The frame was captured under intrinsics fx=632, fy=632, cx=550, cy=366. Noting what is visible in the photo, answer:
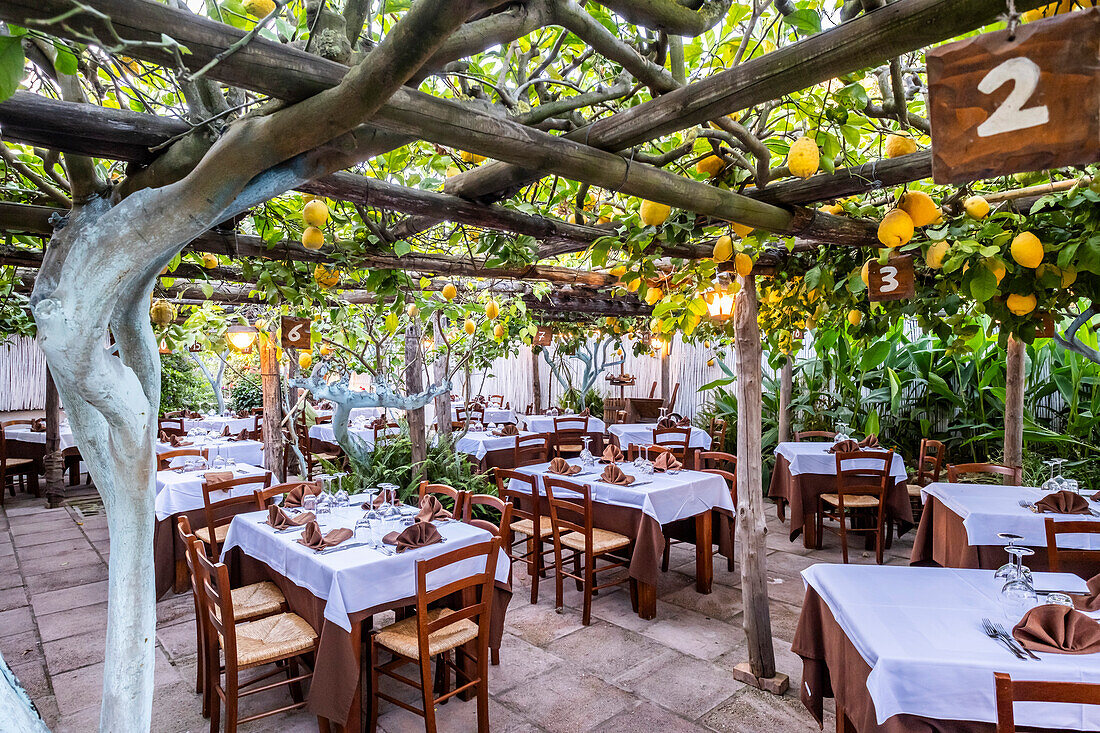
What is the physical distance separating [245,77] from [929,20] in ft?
4.23

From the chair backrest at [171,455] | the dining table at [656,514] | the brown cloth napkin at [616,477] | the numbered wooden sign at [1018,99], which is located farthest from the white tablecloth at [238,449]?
the numbered wooden sign at [1018,99]

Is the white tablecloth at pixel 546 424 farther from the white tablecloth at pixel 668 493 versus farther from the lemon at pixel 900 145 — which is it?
the lemon at pixel 900 145

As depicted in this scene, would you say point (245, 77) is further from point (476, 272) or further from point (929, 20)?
point (476, 272)

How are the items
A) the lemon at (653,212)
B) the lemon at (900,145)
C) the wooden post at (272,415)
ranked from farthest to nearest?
the wooden post at (272,415), the lemon at (653,212), the lemon at (900,145)

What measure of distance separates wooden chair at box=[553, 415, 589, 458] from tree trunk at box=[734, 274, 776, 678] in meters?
4.18

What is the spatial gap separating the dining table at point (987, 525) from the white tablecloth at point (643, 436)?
3673 mm

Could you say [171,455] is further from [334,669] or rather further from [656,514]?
[656,514]

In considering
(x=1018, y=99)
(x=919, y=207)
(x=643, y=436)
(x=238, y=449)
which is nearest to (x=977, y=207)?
(x=919, y=207)

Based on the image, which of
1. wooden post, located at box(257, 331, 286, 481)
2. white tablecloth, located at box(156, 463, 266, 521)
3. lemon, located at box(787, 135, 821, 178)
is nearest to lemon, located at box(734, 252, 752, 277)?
lemon, located at box(787, 135, 821, 178)

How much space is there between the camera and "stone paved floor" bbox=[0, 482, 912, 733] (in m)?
2.88

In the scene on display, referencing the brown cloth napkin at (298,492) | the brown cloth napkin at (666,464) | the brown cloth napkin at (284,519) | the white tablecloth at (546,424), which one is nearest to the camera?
the brown cloth napkin at (284,519)

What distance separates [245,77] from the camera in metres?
1.23

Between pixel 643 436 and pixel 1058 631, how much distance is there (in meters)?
6.43

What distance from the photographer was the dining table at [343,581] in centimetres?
260
